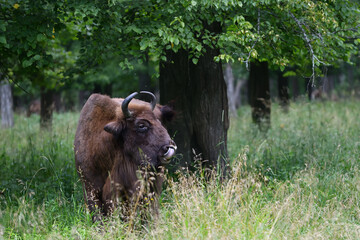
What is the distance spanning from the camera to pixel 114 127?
5914 millimetres

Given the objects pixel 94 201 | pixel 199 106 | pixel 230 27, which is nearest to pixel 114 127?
pixel 94 201

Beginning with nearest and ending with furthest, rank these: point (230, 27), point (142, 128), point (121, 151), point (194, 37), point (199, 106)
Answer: point (142, 128) < point (121, 151) < point (230, 27) < point (194, 37) < point (199, 106)

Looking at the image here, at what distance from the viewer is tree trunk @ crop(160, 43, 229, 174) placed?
7988 millimetres

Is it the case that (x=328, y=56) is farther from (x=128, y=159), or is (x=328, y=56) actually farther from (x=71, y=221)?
(x=71, y=221)

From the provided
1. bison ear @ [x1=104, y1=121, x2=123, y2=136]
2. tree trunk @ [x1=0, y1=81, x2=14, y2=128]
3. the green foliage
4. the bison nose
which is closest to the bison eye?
bison ear @ [x1=104, y1=121, x2=123, y2=136]

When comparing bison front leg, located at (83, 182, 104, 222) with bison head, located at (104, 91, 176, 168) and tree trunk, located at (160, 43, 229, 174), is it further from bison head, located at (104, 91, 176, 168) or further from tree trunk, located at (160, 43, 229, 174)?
tree trunk, located at (160, 43, 229, 174)

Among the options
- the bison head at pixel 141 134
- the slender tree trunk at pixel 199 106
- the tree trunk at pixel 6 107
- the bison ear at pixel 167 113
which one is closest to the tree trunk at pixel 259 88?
the slender tree trunk at pixel 199 106

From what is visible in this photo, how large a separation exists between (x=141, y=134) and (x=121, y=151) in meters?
0.50

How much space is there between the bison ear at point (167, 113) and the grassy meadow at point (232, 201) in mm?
920

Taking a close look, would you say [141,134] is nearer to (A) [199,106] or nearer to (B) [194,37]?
(A) [199,106]

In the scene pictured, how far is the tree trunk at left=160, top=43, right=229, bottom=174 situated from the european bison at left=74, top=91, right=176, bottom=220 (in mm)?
1608

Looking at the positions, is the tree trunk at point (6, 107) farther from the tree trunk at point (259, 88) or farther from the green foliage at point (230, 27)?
the green foliage at point (230, 27)

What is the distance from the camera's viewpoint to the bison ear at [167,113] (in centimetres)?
647

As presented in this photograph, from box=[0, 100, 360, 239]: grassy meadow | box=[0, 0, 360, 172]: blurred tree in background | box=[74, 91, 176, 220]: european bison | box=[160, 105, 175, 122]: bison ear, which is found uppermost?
box=[0, 0, 360, 172]: blurred tree in background
